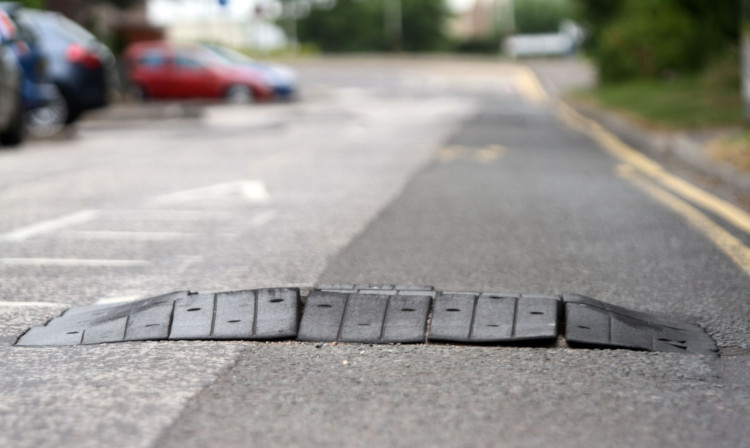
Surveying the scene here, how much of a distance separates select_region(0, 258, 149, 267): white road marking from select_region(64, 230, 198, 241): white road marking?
2.40ft

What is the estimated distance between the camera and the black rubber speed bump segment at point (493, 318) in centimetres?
389

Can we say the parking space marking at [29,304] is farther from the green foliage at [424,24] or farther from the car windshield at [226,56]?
the green foliage at [424,24]

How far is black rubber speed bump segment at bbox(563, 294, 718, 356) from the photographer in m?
3.84

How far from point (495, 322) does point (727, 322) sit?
97cm

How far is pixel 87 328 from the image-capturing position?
161 inches

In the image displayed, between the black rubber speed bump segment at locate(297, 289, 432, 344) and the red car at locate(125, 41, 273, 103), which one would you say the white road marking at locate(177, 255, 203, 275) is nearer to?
the black rubber speed bump segment at locate(297, 289, 432, 344)

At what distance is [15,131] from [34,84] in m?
2.04

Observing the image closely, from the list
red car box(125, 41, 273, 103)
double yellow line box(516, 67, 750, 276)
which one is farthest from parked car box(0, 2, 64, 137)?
red car box(125, 41, 273, 103)

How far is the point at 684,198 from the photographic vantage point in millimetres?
8047

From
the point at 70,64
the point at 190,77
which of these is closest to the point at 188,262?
the point at 70,64

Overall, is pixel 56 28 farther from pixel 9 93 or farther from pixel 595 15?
pixel 595 15

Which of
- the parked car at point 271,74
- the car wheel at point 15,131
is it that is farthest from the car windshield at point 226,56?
the car wheel at point 15,131

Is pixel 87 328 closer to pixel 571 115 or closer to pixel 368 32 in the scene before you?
pixel 571 115

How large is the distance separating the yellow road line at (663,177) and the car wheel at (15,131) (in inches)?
285
